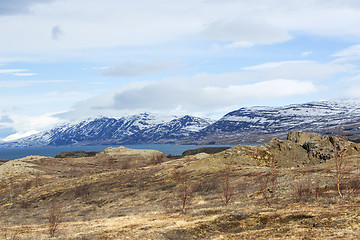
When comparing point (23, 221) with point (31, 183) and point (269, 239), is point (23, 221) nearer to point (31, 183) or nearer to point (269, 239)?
point (269, 239)

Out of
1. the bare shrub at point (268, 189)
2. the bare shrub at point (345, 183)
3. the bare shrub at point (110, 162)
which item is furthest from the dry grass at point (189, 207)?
the bare shrub at point (110, 162)

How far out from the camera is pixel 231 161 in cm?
5656

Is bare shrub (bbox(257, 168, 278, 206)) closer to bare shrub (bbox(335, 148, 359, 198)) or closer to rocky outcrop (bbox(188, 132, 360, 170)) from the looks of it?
bare shrub (bbox(335, 148, 359, 198))

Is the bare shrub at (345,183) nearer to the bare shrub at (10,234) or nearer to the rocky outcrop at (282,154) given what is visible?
the bare shrub at (10,234)

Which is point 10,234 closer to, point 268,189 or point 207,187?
point 268,189

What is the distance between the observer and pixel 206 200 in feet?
102

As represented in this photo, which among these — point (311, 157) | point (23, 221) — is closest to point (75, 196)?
point (23, 221)

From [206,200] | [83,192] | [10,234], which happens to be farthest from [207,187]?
[10,234]

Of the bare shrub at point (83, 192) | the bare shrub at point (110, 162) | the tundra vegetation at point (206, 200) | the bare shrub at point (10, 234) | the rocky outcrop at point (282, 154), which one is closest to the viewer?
the tundra vegetation at point (206, 200)

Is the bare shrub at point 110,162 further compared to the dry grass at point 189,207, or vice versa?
the bare shrub at point 110,162

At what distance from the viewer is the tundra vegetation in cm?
1758

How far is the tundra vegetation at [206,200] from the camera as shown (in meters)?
17.6

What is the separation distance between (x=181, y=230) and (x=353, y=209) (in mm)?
9341

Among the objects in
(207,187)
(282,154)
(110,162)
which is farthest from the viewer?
(110,162)
